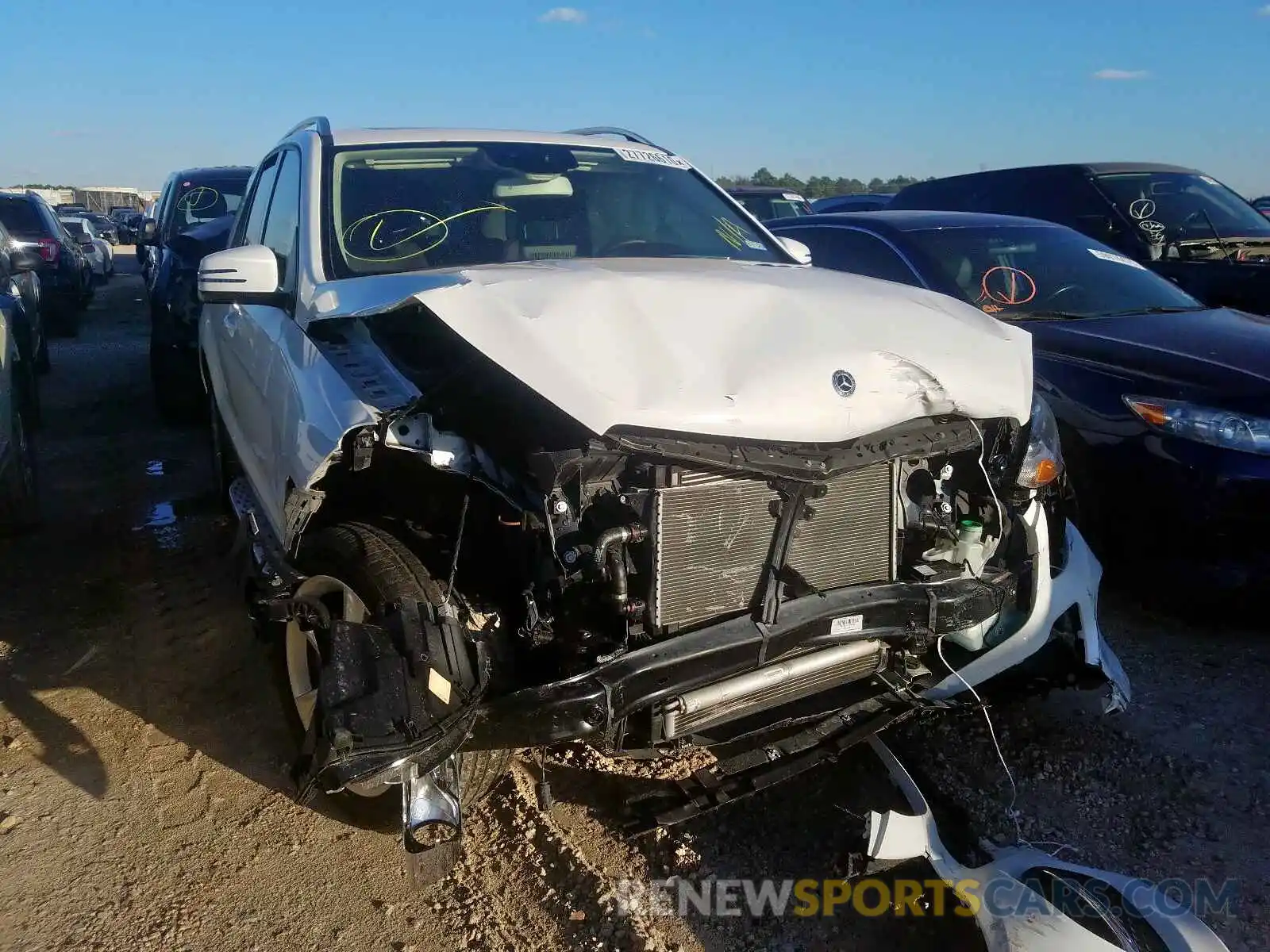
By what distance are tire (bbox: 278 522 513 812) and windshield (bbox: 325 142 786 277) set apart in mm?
945

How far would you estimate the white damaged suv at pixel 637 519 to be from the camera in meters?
2.33

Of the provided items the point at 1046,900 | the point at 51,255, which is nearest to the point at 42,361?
the point at 51,255

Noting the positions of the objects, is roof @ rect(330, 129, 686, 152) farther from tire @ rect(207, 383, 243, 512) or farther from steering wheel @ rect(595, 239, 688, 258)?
tire @ rect(207, 383, 243, 512)

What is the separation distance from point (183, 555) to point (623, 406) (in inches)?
141

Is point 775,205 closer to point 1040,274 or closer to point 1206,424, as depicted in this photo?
point 1040,274

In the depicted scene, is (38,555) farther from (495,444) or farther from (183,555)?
(495,444)

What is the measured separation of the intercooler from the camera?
8.13 feet

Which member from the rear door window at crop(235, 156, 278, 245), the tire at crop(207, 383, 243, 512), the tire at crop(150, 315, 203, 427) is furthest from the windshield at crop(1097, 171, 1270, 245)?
the tire at crop(150, 315, 203, 427)

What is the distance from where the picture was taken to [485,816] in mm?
3031

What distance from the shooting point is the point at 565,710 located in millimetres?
2291

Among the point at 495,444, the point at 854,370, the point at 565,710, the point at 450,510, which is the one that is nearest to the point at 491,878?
the point at 565,710

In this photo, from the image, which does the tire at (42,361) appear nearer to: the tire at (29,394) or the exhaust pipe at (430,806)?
the tire at (29,394)

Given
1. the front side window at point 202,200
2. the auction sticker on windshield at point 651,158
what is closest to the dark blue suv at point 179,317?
the front side window at point 202,200

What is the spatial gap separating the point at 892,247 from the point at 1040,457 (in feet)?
8.75
